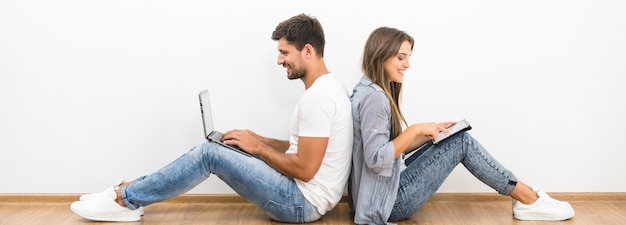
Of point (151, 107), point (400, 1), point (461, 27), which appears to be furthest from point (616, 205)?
point (151, 107)

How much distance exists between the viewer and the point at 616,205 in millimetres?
3904

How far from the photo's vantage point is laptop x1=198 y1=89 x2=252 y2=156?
3471mm

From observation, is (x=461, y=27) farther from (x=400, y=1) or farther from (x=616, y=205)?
(x=616, y=205)

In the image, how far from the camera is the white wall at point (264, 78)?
387 centimetres

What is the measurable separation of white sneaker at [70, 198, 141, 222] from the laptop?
0.44 meters

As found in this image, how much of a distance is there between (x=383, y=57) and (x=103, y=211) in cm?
126

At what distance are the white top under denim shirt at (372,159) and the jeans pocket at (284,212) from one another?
224mm

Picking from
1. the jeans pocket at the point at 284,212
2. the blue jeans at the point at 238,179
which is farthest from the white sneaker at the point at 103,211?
the jeans pocket at the point at 284,212

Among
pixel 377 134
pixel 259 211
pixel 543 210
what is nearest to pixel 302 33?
pixel 377 134

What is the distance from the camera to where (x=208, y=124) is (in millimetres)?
3566

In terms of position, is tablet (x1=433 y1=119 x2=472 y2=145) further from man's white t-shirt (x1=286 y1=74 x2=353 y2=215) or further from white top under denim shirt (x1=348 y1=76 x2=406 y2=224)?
man's white t-shirt (x1=286 y1=74 x2=353 y2=215)

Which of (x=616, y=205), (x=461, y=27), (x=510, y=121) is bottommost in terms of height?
(x=616, y=205)

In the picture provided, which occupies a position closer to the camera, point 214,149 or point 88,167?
point 214,149

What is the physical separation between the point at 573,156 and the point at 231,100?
61.0 inches
